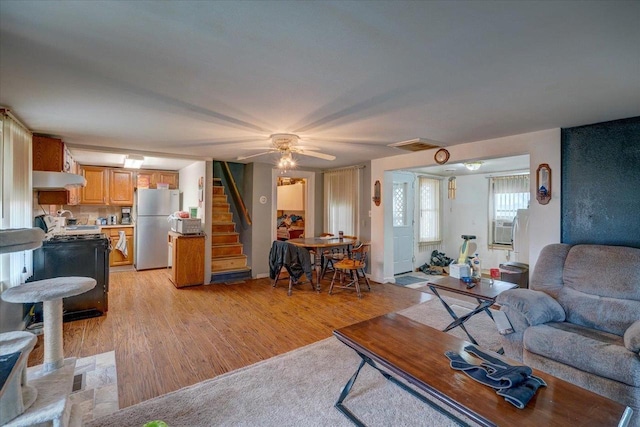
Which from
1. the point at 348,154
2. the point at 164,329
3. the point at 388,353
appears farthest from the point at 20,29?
the point at 348,154

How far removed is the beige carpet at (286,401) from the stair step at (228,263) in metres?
3.26

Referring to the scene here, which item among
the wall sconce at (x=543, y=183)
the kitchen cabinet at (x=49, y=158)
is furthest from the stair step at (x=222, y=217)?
the wall sconce at (x=543, y=183)

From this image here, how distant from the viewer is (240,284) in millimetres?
5219

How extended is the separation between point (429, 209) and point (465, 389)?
575 cm

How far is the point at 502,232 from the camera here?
626 cm

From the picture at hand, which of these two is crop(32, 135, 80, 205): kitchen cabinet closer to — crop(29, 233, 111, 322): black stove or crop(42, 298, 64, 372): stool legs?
crop(29, 233, 111, 322): black stove

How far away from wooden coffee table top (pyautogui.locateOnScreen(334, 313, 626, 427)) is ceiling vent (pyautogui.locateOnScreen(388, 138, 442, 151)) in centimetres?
245

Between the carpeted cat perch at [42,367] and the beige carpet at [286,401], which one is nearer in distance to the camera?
the carpeted cat perch at [42,367]

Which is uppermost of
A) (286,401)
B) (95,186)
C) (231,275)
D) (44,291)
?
(95,186)

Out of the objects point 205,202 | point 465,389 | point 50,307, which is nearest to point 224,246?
point 205,202

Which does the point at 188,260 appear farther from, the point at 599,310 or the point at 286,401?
the point at 599,310

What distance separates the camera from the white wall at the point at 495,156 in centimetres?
327

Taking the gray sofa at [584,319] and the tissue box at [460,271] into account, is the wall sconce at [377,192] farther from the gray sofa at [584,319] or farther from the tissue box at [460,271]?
the gray sofa at [584,319]

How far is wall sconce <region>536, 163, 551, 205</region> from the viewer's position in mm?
3289
